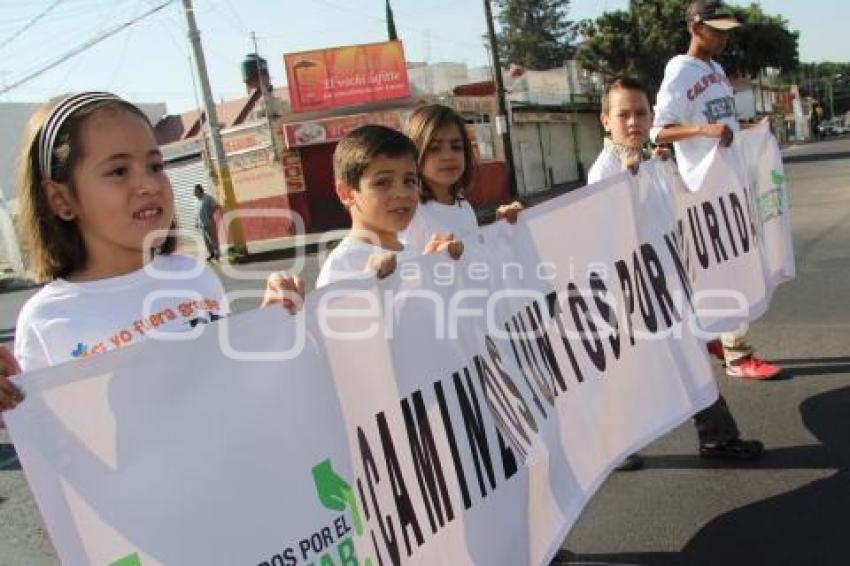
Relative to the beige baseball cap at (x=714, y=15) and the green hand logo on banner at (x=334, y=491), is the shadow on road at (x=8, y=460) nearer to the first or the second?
the green hand logo on banner at (x=334, y=491)

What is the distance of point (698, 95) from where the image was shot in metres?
4.54

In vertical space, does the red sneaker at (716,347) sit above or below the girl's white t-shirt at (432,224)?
below

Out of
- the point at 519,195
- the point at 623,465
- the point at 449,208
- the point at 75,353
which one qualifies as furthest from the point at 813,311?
the point at 519,195

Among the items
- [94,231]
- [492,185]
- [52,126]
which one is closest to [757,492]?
[94,231]

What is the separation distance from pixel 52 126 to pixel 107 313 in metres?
0.47

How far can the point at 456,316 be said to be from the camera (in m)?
2.52

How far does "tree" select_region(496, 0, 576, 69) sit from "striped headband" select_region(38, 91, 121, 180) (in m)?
86.2

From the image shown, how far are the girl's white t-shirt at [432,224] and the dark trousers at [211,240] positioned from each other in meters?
16.8

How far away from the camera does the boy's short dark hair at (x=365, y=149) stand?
2811 mm

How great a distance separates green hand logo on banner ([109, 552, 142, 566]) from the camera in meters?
1.59

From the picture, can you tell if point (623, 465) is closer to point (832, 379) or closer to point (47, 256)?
point (832, 379)

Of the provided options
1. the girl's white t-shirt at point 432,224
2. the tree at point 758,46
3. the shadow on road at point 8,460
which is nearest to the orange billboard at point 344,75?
the tree at point 758,46

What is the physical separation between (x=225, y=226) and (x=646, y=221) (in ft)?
62.8

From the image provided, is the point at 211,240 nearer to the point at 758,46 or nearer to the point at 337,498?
the point at 337,498
